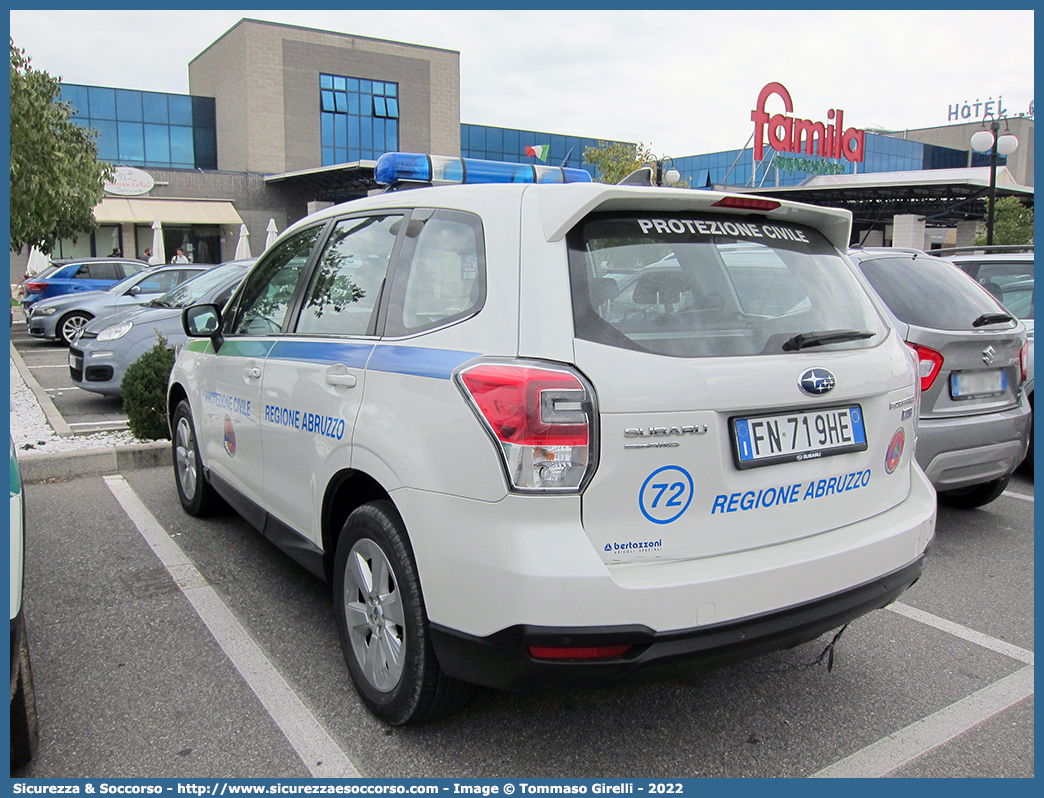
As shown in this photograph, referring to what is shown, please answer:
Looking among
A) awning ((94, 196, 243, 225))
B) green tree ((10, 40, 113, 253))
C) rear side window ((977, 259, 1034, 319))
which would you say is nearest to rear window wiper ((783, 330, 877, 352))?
rear side window ((977, 259, 1034, 319))

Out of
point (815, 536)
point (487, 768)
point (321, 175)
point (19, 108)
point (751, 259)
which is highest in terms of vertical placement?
point (321, 175)

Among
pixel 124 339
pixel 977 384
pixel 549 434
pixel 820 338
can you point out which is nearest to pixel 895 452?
pixel 820 338

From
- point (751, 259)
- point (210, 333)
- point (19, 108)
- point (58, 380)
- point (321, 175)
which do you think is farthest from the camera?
point (321, 175)

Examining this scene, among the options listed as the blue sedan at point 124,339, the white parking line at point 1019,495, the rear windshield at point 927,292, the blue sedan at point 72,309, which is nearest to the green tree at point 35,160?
the blue sedan at point 72,309

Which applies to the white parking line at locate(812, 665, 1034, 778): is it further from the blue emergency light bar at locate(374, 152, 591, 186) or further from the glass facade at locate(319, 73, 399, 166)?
the glass facade at locate(319, 73, 399, 166)

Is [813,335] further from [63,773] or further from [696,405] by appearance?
[63,773]

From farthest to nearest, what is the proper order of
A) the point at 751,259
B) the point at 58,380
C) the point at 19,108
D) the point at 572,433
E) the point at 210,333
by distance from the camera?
1. the point at 58,380
2. the point at 19,108
3. the point at 210,333
4. the point at 751,259
5. the point at 572,433

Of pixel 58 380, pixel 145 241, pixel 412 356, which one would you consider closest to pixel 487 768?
pixel 412 356

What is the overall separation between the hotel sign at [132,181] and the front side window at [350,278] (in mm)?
37411

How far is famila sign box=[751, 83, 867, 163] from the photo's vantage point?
38.2 m

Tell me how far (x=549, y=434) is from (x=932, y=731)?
182cm

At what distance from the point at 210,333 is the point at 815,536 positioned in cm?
329

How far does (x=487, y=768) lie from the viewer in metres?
2.61

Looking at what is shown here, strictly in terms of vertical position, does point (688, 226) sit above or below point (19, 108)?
below
